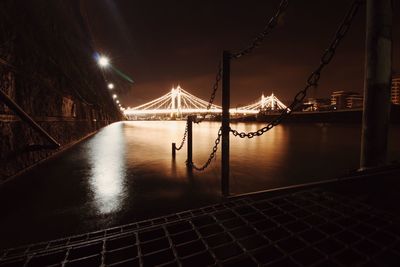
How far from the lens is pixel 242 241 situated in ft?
7.11

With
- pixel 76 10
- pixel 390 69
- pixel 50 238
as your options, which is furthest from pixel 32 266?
pixel 76 10

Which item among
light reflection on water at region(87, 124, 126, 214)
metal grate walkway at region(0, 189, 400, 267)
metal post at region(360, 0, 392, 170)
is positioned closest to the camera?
metal grate walkway at region(0, 189, 400, 267)

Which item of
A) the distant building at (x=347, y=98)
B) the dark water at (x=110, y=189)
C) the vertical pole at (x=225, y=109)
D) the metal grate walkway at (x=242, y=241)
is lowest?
the dark water at (x=110, y=189)

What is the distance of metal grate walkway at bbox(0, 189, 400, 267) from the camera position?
1.90 meters

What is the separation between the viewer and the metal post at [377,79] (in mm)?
3033

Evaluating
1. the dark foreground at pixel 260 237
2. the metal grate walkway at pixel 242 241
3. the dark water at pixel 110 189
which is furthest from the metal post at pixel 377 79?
the dark water at pixel 110 189

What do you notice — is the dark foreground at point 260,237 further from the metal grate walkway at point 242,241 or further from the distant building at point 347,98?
the distant building at point 347,98

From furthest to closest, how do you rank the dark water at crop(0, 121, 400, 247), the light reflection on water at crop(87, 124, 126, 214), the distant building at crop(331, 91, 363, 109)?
the distant building at crop(331, 91, 363, 109)
the light reflection on water at crop(87, 124, 126, 214)
the dark water at crop(0, 121, 400, 247)

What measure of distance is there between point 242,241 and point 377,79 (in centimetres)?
293

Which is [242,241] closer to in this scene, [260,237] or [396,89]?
[260,237]

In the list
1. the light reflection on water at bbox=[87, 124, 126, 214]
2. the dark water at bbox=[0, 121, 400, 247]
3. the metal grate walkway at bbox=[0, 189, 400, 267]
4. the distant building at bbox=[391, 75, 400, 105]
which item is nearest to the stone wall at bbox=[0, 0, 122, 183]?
the dark water at bbox=[0, 121, 400, 247]

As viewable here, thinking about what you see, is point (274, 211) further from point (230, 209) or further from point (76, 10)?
point (76, 10)

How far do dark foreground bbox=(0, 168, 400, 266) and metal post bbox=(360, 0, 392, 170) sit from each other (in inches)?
16.3

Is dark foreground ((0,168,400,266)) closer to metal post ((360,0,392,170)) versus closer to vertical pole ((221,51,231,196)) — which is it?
metal post ((360,0,392,170))
